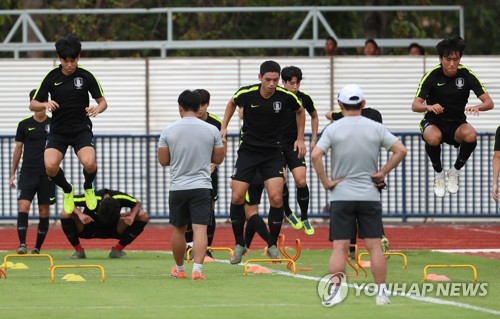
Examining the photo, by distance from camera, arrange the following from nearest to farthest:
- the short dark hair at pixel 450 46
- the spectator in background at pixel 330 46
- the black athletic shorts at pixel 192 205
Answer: the black athletic shorts at pixel 192 205, the short dark hair at pixel 450 46, the spectator in background at pixel 330 46

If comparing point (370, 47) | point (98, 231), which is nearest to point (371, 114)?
point (98, 231)

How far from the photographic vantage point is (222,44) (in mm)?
29094

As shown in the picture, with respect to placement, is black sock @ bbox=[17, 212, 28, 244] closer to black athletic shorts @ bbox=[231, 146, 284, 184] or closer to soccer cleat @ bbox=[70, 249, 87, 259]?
soccer cleat @ bbox=[70, 249, 87, 259]

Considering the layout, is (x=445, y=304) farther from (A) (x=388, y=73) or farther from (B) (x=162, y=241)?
(A) (x=388, y=73)

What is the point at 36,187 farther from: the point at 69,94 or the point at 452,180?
the point at 452,180

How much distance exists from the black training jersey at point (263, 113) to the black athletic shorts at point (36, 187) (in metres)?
4.43

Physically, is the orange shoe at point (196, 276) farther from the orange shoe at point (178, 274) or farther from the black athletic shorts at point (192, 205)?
the black athletic shorts at point (192, 205)

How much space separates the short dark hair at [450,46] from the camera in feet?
55.9

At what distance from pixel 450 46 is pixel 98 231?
574 centimetres

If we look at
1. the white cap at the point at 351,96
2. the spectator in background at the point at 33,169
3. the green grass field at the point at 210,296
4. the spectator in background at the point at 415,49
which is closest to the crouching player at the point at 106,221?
the green grass field at the point at 210,296

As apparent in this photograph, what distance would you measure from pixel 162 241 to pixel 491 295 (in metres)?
11.2

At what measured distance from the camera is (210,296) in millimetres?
13703

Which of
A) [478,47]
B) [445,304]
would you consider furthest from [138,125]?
[478,47]

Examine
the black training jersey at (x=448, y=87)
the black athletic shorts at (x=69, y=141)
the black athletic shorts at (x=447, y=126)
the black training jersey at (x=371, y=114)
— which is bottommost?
the black athletic shorts at (x=69, y=141)
